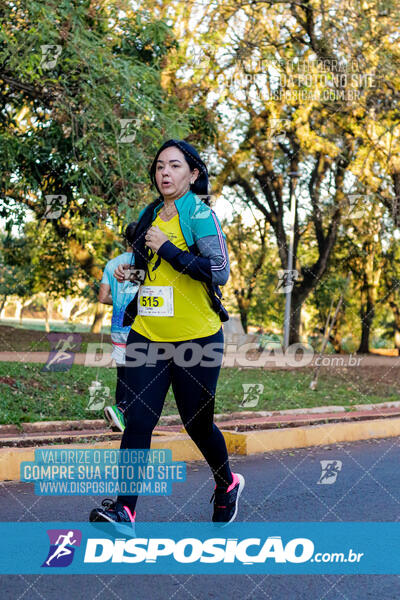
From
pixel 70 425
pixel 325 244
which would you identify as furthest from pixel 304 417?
pixel 325 244

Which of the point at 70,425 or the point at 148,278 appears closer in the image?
the point at 148,278

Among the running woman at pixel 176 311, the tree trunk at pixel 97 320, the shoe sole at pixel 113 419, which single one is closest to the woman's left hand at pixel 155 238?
the running woman at pixel 176 311

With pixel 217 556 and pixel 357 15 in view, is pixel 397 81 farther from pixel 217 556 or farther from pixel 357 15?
pixel 217 556

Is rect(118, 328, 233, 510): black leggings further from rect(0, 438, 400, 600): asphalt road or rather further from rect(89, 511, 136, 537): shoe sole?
rect(0, 438, 400, 600): asphalt road

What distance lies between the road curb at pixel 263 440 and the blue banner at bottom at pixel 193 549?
4.56ft

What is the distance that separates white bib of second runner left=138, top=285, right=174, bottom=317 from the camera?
3691 mm

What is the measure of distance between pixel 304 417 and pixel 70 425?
2.94 metres

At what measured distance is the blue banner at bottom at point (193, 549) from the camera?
11.4ft

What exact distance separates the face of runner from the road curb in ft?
8.58

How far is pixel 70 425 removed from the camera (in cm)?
743

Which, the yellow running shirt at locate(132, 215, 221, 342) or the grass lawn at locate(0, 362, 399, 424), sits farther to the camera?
the grass lawn at locate(0, 362, 399, 424)

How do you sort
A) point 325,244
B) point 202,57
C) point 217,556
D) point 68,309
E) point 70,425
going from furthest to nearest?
point 68,309 → point 325,244 → point 202,57 → point 70,425 → point 217,556

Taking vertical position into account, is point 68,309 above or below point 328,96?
below

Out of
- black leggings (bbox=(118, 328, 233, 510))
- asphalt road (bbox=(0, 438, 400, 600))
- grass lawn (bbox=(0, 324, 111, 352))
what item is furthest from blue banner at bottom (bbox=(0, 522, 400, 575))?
grass lawn (bbox=(0, 324, 111, 352))
